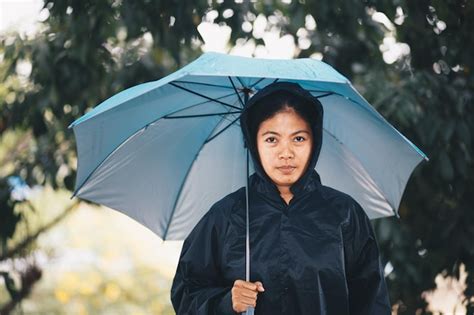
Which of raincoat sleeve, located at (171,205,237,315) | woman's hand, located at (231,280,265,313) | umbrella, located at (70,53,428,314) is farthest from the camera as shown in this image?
umbrella, located at (70,53,428,314)

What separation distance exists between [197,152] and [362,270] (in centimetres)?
85

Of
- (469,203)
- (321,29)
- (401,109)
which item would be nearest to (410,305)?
(469,203)

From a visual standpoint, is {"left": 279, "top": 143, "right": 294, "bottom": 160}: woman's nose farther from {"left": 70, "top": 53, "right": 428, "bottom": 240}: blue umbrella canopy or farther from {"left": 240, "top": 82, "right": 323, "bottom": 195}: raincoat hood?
{"left": 70, "top": 53, "right": 428, "bottom": 240}: blue umbrella canopy

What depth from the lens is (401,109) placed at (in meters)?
4.38

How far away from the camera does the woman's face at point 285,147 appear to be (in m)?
3.08

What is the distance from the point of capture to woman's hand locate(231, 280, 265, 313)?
2896 millimetres

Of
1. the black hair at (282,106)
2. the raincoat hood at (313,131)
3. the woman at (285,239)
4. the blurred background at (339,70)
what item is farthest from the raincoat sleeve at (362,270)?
the blurred background at (339,70)

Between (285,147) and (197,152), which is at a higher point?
(285,147)

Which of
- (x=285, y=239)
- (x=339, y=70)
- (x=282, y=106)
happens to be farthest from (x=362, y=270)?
(x=339, y=70)

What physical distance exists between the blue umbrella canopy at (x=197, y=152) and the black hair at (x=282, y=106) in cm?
16

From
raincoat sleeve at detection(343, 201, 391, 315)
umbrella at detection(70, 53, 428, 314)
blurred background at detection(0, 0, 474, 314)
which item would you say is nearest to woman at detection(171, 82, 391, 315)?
raincoat sleeve at detection(343, 201, 391, 315)

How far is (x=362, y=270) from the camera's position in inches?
121

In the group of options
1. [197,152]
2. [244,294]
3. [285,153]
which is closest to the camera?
[244,294]

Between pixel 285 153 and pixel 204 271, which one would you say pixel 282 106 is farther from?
pixel 204 271
